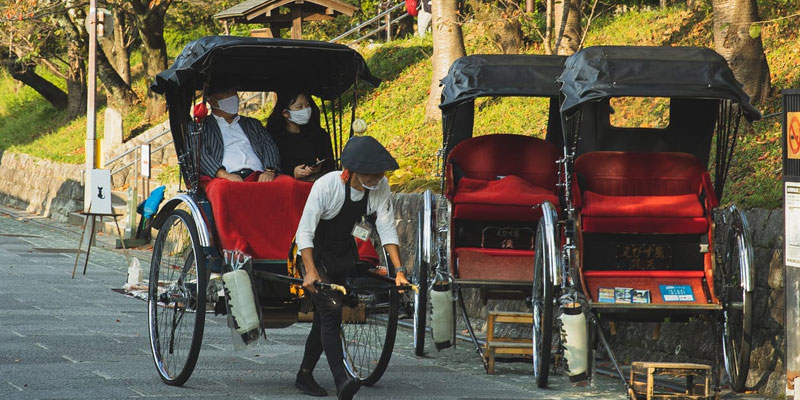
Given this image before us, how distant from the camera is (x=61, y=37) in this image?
3584 cm

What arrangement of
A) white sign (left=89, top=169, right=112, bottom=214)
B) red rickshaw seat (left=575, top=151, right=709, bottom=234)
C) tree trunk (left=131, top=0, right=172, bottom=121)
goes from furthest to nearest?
tree trunk (left=131, top=0, right=172, bottom=121) < white sign (left=89, top=169, right=112, bottom=214) < red rickshaw seat (left=575, top=151, right=709, bottom=234)

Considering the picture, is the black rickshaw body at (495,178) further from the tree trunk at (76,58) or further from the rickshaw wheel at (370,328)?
the tree trunk at (76,58)

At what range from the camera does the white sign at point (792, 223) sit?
698 centimetres

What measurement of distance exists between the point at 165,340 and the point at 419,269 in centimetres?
220

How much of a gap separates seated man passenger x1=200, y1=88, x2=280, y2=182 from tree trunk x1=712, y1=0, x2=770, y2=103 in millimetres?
5925

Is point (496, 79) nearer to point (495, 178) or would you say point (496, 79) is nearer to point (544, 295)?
point (495, 178)

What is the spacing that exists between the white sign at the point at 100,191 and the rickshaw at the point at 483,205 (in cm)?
729

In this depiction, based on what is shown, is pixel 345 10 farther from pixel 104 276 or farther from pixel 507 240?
pixel 507 240

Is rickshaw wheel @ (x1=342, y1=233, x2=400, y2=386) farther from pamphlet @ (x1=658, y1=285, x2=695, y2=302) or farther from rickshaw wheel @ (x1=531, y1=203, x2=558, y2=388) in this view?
pamphlet @ (x1=658, y1=285, x2=695, y2=302)

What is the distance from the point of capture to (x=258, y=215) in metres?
7.81

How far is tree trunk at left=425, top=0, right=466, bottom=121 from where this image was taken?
18.7 meters

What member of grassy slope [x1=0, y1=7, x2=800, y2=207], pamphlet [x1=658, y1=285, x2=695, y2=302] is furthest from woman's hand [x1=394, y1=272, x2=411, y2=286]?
grassy slope [x1=0, y1=7, x2=800, y2=207]

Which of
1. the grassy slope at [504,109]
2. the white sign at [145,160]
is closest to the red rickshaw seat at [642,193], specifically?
the grassy slope at [504,109]

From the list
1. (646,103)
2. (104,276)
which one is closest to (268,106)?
(104,276)
